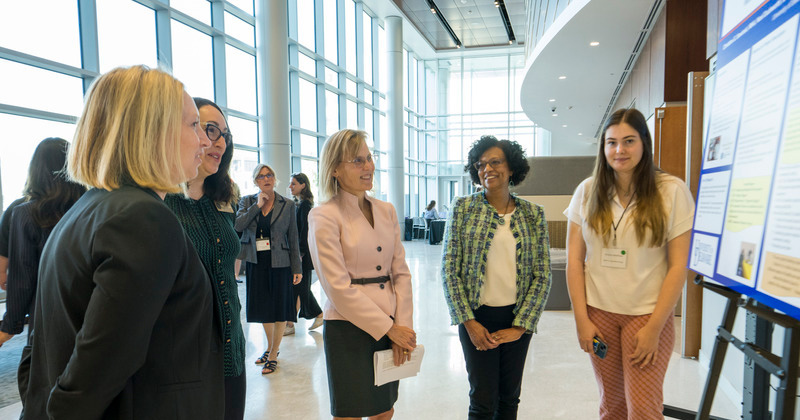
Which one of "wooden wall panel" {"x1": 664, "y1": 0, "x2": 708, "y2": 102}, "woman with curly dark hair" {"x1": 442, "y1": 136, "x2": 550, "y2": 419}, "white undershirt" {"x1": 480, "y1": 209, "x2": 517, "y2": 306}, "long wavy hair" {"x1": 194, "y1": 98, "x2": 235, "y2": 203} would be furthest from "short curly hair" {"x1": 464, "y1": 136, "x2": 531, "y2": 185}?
"wooden wall panel" {"x1": 664, "y1": 0, "x2": 708, "y2": 102}

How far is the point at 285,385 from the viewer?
313 centimetres

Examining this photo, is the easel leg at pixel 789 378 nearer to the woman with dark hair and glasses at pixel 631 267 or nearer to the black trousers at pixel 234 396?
the woman with dark hair and glasses at pixel 631 267

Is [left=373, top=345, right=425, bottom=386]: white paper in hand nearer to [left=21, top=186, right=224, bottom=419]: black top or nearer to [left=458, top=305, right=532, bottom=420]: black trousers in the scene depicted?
[left=458, top=305, right=532, bottom=420]: black trousers

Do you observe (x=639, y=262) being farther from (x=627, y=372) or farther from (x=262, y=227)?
(x=262, y=227)

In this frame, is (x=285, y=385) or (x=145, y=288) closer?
(x=145, y=288)

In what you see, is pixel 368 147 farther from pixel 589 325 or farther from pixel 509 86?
pixel 509 86

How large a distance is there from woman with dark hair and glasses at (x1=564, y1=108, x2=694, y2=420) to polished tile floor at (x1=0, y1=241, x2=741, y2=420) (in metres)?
1.05

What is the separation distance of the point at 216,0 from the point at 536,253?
8.09 metres

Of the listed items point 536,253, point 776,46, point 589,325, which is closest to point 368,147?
point 536,253

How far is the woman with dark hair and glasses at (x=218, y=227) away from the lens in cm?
147

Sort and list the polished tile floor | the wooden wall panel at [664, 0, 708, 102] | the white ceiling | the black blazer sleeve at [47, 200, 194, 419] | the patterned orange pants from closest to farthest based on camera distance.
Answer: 1. the black blazer sleeve at [47, 200, 194, 419]
2. the patterned orange pants
3. the polished tile floor
4. the wooden wall panel at [664, 0, 708, 102]
5. the white ceiling

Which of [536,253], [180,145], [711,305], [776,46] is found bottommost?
[711,305]

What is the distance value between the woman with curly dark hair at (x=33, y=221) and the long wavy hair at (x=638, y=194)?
8.06 feet

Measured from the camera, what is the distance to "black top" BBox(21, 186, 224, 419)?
0.75m
